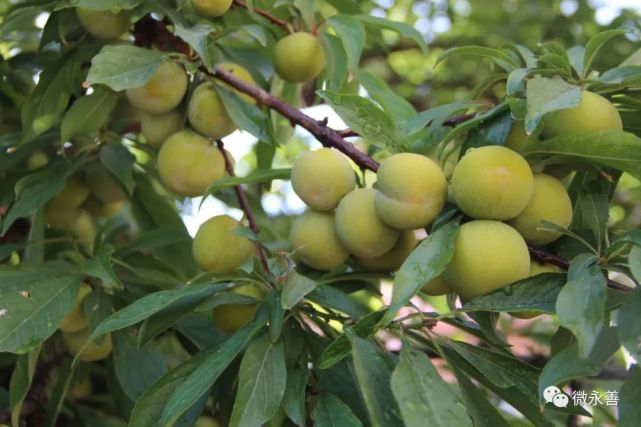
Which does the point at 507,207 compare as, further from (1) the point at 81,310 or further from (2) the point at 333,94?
(1) the point at 81,310

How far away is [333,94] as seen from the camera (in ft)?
3.38

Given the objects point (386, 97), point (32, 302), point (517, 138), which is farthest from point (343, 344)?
point (386, 97)

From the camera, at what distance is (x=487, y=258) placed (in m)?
0.91

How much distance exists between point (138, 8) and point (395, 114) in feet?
1.47

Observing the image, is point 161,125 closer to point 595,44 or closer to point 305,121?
point 305,121

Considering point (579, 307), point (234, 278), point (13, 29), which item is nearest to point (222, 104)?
point (234, 278)

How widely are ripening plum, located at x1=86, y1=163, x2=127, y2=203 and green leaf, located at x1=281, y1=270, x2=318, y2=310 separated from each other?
0.68 m

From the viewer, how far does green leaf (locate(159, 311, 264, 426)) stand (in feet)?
2.90

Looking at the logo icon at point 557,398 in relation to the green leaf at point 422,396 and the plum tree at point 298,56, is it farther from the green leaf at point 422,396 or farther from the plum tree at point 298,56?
the plum tree at point 298,56

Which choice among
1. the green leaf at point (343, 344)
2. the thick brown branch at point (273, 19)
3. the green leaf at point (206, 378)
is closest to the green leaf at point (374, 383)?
the green leaf at point (343, 344)

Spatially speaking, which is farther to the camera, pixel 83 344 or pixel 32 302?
pixel 83 344

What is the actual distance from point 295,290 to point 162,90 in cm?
47

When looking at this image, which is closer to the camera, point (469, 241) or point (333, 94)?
point (469, 241)

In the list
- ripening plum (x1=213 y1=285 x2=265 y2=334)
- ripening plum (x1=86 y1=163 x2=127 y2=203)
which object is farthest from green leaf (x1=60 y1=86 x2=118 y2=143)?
ripening plum (x1=213 y1=285 x2=265 y2=334)
